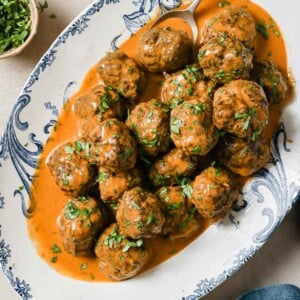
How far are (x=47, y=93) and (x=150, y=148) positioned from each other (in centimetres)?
83

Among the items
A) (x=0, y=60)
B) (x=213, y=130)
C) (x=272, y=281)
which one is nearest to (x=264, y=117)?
(x=213, y=130)

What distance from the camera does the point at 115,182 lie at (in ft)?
11.3

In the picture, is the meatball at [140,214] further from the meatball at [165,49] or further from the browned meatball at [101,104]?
the meatball at [165,49]

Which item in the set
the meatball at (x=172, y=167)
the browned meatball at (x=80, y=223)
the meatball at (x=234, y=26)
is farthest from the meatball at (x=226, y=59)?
the browned meatball at (x=80, y=223)

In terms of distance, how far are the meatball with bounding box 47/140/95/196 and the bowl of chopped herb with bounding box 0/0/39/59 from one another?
29.4 inches

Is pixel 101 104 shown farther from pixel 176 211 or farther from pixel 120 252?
pixel 120 252

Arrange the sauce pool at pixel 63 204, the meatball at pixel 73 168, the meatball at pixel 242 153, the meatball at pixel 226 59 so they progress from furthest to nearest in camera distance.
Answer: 1. the sauce pool at pixel 63 204
2. the meatball at pixel 73 168
3. the meatball at pixel 242 153
4. the meatball at pixel 226 59

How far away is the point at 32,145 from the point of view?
3.79 metres

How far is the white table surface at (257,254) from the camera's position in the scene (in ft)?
13.0

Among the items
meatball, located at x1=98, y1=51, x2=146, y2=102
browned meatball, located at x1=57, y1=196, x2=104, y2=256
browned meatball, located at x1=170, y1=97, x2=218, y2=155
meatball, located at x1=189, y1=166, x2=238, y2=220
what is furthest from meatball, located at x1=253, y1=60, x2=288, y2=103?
browned meatball, located at x1=57, y1=196, x2=104, y2=256

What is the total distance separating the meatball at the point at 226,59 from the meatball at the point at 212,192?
0.54m

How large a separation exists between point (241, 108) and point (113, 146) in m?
0.71

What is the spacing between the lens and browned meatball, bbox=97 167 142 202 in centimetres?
344

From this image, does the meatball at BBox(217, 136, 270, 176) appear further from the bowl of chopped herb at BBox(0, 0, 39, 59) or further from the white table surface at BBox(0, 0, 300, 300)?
the bowl of chopped herb at BBox(0, 0, 39, 59)
